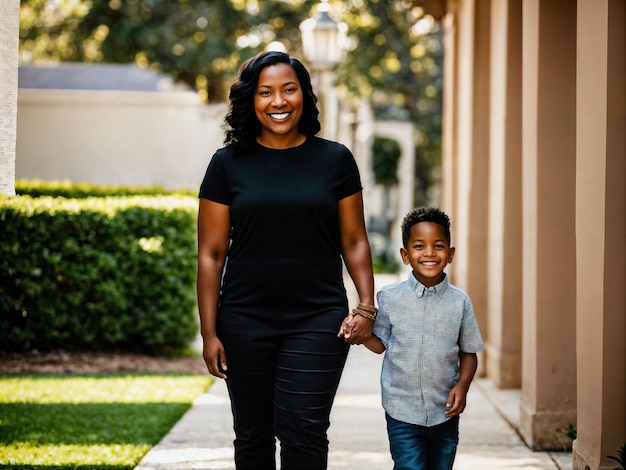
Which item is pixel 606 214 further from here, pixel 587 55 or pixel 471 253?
pixel 471 253

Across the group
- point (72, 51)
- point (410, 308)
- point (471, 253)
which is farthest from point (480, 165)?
point (72, 51)

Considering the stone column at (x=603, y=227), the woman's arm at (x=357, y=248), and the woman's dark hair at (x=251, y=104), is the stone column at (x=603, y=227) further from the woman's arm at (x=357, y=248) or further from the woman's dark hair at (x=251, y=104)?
the woman's dark hair at (x=251, y=104)

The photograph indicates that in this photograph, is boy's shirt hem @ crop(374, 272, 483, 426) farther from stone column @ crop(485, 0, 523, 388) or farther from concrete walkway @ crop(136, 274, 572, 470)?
stone column @ crop(485, 0, 523, 388)

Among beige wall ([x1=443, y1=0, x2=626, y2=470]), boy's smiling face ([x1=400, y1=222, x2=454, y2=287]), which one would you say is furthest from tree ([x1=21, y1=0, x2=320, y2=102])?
boy's smiling face ([x1=400, y1=222, x2=454, y2=287])

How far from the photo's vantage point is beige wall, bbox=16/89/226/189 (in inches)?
604

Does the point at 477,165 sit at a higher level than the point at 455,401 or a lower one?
higher

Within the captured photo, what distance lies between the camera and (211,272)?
3.95 meters

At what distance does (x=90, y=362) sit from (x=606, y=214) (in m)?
6.16

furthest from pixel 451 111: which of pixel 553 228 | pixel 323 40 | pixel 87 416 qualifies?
pixel 87 416

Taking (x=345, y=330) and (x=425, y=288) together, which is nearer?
(x=345, y=330)

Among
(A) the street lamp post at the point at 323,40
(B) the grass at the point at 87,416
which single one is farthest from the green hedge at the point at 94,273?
(A) the street lamp post at the point at 323,40

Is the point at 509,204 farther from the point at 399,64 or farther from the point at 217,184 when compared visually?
the point at 399,64

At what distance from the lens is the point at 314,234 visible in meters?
3.89

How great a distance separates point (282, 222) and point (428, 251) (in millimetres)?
673
